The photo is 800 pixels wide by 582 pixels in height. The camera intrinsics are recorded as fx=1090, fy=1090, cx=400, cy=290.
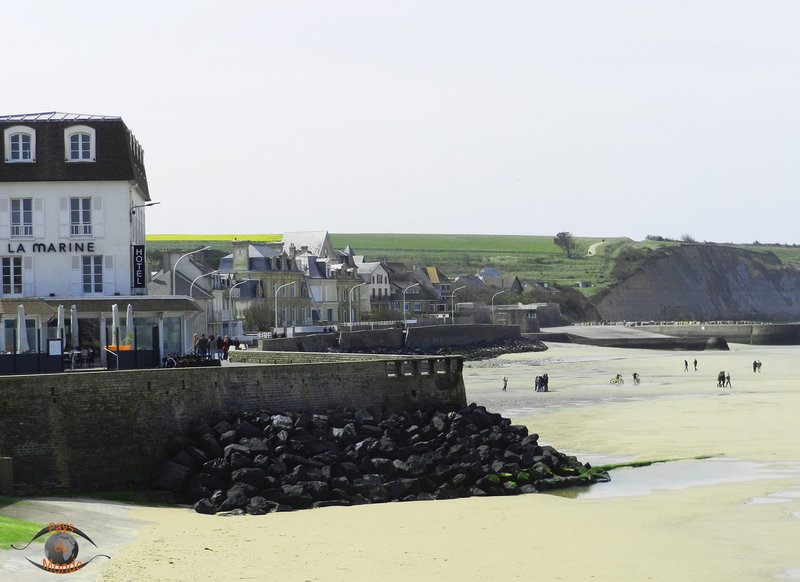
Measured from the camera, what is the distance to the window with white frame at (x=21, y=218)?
3878cm

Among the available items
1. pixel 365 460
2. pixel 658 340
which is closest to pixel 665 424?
pixel 365 460

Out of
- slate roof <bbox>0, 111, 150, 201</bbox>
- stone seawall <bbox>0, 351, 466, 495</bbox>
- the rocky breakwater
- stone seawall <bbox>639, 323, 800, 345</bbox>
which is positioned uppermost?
slate roof <bbox>0, 111, 150, 201</bbox>

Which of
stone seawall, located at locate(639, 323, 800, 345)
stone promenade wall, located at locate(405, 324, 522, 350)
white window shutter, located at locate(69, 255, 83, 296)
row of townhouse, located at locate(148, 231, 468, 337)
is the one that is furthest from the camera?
stone seawall, located at locate(639, 323, 800, 345)

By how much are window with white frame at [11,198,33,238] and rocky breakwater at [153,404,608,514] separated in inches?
558

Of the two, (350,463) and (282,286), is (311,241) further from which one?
(350,463)

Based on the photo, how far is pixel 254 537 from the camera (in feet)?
74.0

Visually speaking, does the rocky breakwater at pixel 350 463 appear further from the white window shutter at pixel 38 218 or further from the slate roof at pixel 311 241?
the slate roof at pixel 311 241

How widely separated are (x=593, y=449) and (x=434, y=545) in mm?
15368

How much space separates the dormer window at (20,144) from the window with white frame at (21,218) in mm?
1494

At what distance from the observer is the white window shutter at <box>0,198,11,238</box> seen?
38.6m

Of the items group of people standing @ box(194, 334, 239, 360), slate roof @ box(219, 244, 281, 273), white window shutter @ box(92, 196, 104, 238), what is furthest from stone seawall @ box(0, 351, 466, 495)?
slate roof @ box(219, 244, 281, 273)

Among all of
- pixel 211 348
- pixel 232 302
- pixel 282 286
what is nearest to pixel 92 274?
pixel 211 348

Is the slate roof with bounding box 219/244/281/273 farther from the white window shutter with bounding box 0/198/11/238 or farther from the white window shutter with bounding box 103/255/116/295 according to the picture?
the white window shutter with bounding box 0/198/11/238

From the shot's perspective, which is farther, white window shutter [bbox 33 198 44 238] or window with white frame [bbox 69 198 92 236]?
window with white frame [bbox 69 198 92 236]
